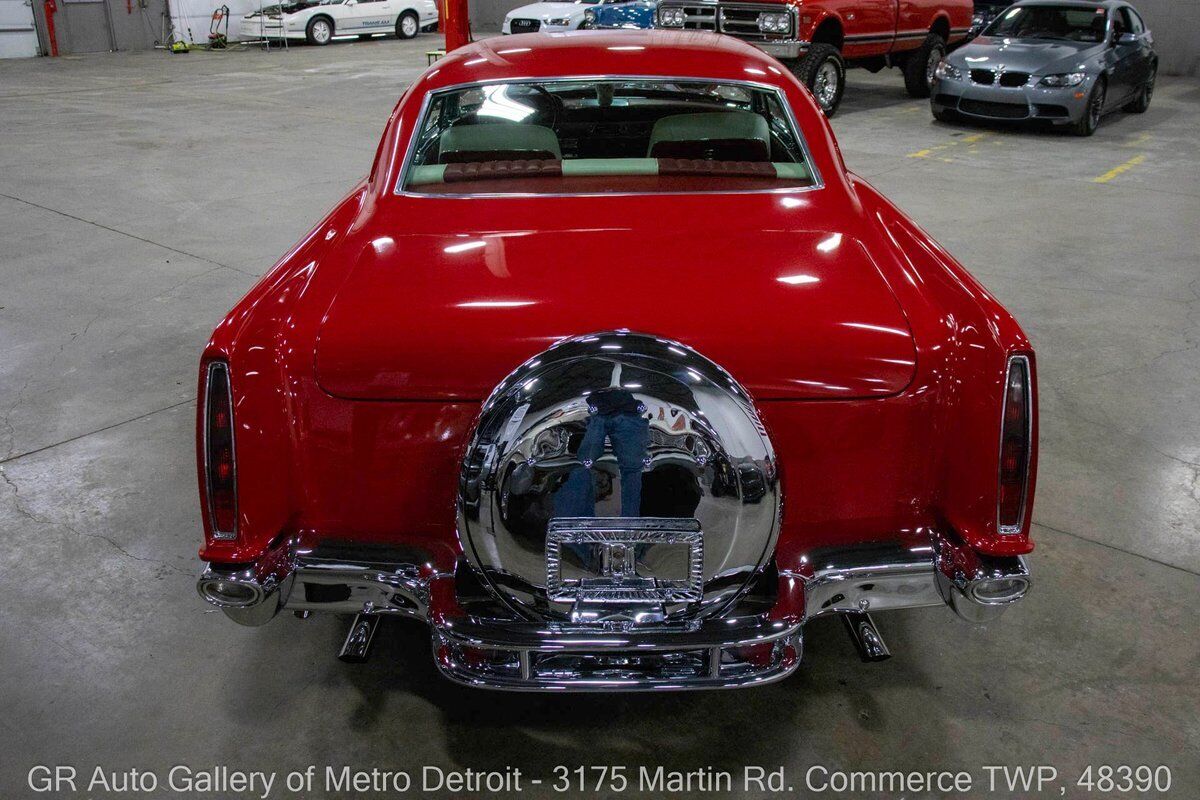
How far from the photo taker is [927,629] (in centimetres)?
264

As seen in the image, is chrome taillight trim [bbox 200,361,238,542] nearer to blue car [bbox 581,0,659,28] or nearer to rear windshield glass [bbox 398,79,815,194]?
rear windshield glass [bbox 398,79,815,194]

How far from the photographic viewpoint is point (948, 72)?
1004 cm

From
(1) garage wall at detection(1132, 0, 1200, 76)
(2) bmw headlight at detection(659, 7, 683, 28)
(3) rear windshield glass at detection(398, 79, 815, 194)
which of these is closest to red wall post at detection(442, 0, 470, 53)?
(2) bmw headlight at detection(659, 7, 683, 28)

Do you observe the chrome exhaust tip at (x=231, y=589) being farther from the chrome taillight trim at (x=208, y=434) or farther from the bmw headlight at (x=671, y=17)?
the bmw headlight at (x=671, y=17)

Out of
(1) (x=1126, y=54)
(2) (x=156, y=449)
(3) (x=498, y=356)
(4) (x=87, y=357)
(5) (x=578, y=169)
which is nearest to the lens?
(3) (x=498, y=356)

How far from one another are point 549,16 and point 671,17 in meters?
4.86

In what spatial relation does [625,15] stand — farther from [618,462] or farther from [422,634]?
[618,462]

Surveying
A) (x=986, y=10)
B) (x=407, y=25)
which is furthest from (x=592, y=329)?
(x=407, y=25)

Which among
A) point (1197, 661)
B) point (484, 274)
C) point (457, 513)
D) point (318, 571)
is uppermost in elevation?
point (484, 274)

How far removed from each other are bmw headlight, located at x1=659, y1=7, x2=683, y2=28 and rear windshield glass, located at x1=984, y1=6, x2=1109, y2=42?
10.5 ft

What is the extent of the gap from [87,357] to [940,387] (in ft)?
12.6

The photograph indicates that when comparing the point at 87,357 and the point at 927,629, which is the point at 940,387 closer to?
the point at 927,629

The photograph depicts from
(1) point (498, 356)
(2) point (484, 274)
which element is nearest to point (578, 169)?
(2) point (484, 274)

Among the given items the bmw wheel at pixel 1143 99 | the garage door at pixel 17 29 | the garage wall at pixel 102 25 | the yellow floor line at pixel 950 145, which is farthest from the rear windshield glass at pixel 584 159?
the garage wall at pixel 102 25
